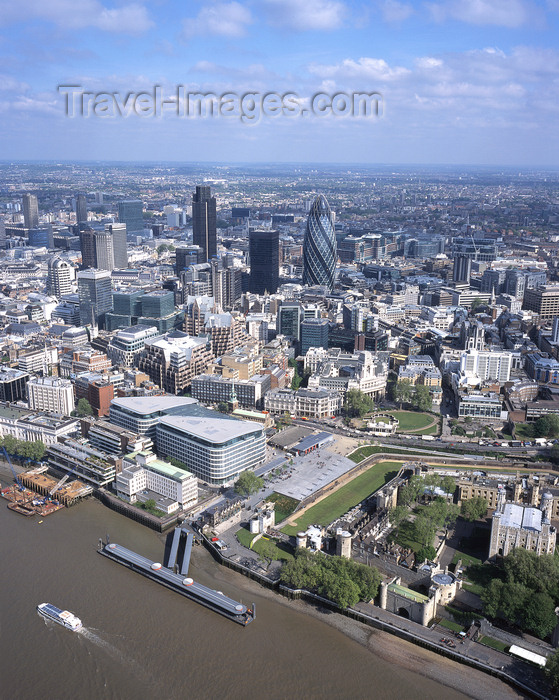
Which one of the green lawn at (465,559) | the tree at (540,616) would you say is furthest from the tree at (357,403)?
the tree at (540,616)

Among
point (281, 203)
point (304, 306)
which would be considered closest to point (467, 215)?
point (281, 203)

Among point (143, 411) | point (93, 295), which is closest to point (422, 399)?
point (143, 411)

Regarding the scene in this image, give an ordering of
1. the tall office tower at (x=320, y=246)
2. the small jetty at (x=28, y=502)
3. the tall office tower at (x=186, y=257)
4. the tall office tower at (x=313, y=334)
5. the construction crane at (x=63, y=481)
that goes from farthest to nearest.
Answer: the tall office tower at (x=186, y=257)
the tall office tower at (x=320, y=246)
the tall office tower at (x=313, y=334)
the construction crane at (x=63, y=481)
the small jetty at (x=28, y=502)

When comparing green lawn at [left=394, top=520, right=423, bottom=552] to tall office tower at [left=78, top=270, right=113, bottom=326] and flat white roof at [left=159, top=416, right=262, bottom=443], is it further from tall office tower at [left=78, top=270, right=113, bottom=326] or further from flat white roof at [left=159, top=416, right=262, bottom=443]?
tall office tower at [left=78, top=270, right=113, bottom=326]

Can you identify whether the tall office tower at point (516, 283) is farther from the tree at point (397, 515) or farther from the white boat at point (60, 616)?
the white boat at point (60, 616)

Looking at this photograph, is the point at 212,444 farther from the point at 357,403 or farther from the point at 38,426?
the point at 357,403

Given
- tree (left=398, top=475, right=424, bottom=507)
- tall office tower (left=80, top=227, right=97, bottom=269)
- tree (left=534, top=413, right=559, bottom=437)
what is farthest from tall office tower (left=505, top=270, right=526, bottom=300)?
tall office tower (left=80, top=227, right=97, bottom=269)

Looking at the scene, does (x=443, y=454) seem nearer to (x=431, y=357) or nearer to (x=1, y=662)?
(x=431, y=357)
